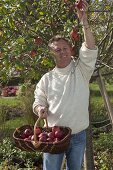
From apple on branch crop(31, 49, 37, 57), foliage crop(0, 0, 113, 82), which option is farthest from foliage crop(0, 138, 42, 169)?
apple on branch crop(31, 49, 37, 57)

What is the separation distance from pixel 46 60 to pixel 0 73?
0.61 meters

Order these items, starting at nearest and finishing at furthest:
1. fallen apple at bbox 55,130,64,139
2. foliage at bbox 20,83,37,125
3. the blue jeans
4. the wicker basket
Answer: the wicker basket < fallen apple at bbox 55,130,64,139 < the blue jeans < foliage at bbox 20,83,37,125

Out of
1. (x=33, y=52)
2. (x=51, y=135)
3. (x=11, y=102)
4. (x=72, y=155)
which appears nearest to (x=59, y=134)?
(x=51, y=135)

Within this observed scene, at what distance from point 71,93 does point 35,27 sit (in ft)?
3.34

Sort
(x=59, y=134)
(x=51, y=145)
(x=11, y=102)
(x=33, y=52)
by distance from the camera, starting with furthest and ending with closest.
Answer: (x=11, y=102) < (x=33, y=52) < (x=59, y=134) < (x=51, y=145)

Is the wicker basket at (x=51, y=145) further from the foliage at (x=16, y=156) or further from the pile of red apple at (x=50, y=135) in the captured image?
the foliage at (x=16, y=156)

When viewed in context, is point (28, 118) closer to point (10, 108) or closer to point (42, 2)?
point (10, 108)

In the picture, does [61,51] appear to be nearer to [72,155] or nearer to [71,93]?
[71,93]

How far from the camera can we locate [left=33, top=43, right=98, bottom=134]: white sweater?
11.0 feet

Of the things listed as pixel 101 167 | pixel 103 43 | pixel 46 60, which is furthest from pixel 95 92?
pixel 46 60

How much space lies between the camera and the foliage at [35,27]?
3.67 m

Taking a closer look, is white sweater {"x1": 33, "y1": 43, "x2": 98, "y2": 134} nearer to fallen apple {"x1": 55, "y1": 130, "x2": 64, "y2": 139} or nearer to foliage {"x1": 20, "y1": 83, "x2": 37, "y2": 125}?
fallen apple {"x1": 55, "y1": 130, "x2": 64, "y2": 139}

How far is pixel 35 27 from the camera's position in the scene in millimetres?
4129

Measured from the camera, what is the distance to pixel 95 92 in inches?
496
